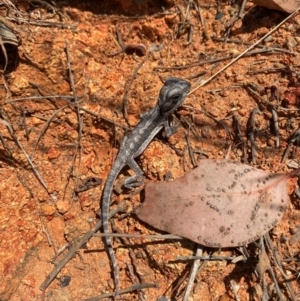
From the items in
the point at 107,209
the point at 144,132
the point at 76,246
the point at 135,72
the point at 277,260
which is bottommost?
the point at 277,260

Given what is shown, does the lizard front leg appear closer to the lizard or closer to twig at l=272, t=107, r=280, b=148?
the lizard

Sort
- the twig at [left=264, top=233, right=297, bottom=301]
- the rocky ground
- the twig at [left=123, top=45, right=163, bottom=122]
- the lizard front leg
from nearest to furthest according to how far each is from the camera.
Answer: the twig at [left=264, top=233, right=297, bottom=301], the rocky ground, the lizard front leg, the twig at [left=123, top=45, right=163, bottom=122]

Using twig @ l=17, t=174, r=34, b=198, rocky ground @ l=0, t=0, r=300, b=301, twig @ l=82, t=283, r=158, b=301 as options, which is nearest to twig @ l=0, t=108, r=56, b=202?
rocky ground @ l=0, t=0, r=300, b=301

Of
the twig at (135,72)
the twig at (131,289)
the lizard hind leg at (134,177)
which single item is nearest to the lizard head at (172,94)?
the twig at (135,72)

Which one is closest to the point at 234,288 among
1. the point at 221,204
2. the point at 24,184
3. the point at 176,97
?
the point at 221,204

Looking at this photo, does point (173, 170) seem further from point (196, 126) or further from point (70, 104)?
point (70, 104)

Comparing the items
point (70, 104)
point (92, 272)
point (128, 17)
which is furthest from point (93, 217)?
point (128, 17)

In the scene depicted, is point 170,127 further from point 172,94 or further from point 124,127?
point 124,127
